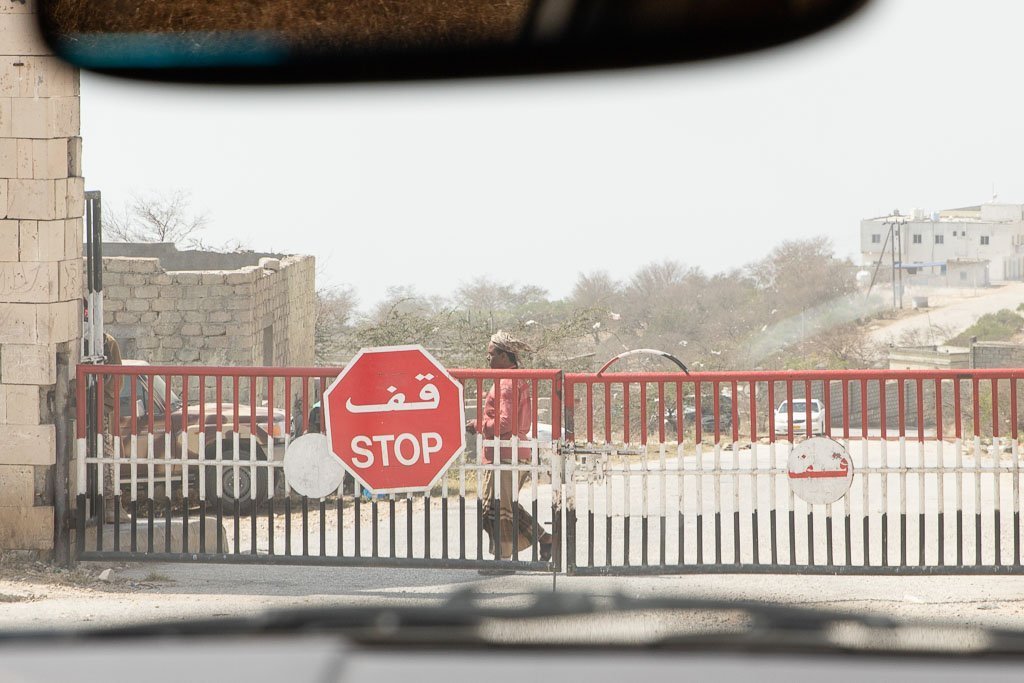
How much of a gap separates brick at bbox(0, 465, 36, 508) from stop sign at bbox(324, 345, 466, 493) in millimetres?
2204

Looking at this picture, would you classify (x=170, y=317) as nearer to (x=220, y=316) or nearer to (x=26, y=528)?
(x=220, y=316)

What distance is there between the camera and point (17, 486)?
8.28 m

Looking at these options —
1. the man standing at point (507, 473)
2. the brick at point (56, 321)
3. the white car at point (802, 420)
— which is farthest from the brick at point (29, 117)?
the white car at point (802, 420)

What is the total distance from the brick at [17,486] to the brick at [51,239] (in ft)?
4.73

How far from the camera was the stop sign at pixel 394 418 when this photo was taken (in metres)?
7.62

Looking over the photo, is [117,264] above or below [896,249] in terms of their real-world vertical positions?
below

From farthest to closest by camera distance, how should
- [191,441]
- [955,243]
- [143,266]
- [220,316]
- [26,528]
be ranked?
[955,243] < [220,316] < [143,266] < [191,441] < [26,528]

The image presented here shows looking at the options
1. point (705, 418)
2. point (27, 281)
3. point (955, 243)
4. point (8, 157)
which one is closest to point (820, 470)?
point (27, 281)

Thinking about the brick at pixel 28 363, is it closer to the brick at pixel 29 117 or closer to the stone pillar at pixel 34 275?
the stone pillar at pixel 34 275

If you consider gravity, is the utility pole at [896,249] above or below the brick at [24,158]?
above

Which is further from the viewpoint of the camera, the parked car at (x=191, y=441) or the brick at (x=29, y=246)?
the parked car at (x=191, y=441)

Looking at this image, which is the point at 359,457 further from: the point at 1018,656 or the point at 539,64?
the point at 1018,656

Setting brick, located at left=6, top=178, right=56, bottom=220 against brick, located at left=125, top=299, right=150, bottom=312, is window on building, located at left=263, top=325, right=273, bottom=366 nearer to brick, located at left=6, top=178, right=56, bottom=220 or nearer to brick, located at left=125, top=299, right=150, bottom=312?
brick, located at left=125, top=299, right=150, bottom=312

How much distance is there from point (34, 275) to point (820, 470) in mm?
5339
